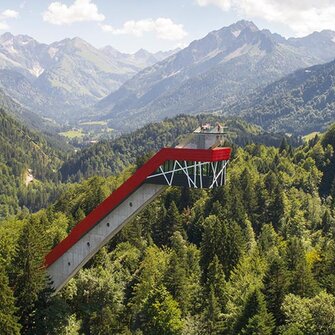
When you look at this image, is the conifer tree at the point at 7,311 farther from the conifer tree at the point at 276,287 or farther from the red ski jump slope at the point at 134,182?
the conifer tree at the point at 276,287

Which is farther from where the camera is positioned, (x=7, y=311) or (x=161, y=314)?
(x=161, y=314)

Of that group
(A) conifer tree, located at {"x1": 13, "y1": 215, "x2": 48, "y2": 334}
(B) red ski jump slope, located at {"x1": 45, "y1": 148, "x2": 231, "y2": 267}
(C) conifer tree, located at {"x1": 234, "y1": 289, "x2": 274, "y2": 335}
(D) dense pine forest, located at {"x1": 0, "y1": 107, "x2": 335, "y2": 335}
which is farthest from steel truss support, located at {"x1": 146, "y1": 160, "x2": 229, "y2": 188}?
(A) conifer tree, located at {"x1": 13, "y1": 215, "x2": 48, "y2": 334}

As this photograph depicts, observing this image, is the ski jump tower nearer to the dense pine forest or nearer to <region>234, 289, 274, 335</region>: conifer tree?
the dense pine forest

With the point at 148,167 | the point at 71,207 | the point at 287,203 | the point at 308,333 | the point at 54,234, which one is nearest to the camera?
the point at 308,333

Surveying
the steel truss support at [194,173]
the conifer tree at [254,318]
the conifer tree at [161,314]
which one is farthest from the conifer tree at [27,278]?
the conifer tree at [254,318]

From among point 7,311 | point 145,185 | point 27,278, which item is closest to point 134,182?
point 145,185

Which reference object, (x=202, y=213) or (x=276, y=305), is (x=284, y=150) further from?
(x=276, y=305)

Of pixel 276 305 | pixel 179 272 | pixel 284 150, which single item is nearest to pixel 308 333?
pixel 276 305

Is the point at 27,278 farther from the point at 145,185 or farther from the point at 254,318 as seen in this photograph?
the point at 254,318
